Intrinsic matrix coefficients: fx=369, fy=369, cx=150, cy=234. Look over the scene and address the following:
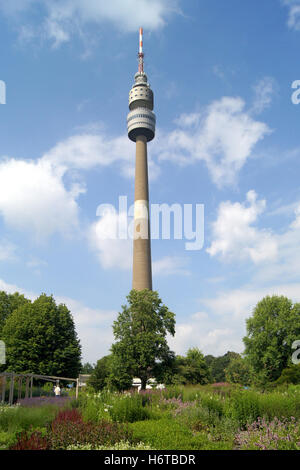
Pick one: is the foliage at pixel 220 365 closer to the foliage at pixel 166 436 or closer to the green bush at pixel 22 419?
the foliage at pixel 166 436

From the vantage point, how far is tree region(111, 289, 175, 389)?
1443 inches

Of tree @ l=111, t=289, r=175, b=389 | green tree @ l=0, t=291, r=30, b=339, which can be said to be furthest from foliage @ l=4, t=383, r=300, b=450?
green tree @ l=0, t=291, r=30, b=339

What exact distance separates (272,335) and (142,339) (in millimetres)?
18786

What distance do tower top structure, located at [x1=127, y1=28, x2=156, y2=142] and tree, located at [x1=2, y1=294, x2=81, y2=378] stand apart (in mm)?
50154

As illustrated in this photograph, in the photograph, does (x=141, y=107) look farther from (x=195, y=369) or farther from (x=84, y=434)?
(x=84, y=434)

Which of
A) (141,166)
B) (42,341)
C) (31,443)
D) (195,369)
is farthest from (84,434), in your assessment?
(141,166)

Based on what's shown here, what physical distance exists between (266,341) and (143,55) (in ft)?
245

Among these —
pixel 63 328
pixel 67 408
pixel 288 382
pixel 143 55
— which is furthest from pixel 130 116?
pixel 67 408

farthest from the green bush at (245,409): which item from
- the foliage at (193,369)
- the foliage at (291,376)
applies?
the foliage at (193,369)

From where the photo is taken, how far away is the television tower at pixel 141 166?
66.2 metres

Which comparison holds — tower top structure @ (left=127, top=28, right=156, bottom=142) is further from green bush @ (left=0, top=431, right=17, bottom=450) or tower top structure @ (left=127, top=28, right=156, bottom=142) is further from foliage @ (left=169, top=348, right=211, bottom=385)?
green bush @ (left=0, top=431, right=17, bottom=450)

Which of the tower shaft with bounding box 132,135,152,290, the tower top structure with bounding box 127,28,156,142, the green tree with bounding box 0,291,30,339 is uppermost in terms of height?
the tower top structure with bounding box 127,28,156,142

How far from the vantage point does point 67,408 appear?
14641 mm
